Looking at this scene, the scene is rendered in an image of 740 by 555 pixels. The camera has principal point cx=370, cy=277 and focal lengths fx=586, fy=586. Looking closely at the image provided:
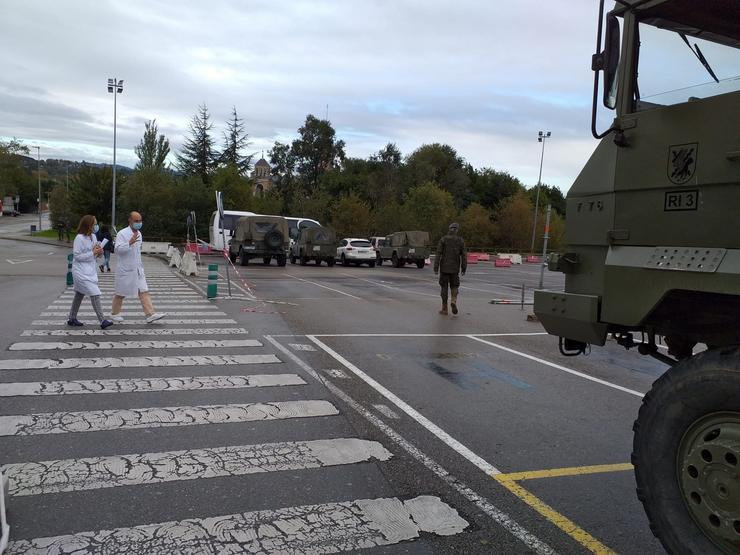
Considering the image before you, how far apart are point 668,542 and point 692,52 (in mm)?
2606

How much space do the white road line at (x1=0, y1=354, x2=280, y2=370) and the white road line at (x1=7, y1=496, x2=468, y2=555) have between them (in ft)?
13.2

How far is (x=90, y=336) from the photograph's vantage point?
28.7ft

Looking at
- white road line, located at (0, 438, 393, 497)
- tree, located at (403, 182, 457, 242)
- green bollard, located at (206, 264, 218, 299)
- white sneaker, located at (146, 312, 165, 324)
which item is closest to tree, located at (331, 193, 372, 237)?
tree, located at (403, 182, 457, 242)

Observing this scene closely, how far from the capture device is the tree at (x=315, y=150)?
2950 inches

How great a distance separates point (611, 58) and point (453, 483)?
9.41 ft

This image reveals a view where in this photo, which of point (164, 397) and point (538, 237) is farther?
point (538, 237)

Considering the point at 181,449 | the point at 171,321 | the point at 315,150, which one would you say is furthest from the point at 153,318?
the point at 315,150

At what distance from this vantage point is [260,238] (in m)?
28.7

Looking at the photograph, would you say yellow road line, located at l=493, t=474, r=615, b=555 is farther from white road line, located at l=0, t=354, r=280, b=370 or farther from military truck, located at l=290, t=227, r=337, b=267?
military truck, located at l=290, t=227, r=337, b=267

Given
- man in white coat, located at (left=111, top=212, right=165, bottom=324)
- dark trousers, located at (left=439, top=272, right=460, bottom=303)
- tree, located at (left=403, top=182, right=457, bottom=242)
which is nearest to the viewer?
man in white coat, located at (left=111, top=212, right=165, bottom=324)

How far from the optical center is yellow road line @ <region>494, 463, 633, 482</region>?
4141 mm

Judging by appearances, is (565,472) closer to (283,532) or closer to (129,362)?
(283,532)

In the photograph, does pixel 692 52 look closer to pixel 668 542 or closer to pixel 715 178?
pixel 715 178

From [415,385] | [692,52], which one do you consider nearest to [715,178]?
[692,52]
